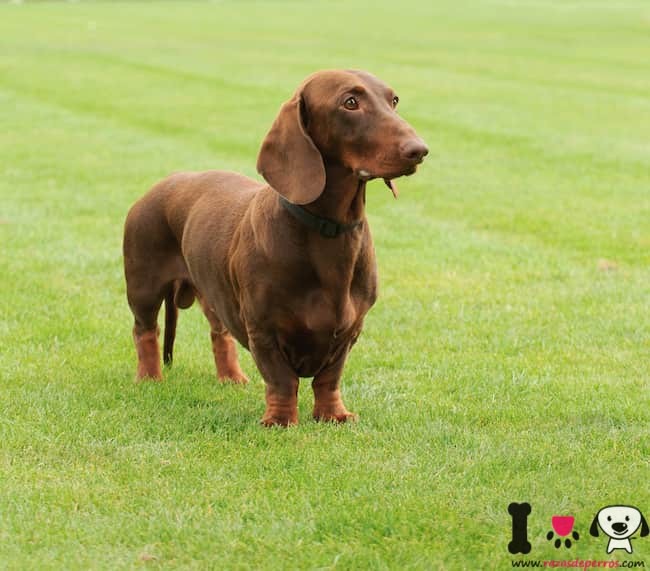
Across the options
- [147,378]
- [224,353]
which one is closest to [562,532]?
[224,353]

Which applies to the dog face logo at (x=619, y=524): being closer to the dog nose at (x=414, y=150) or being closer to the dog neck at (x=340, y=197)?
the dog nose at (x=414, y=150)

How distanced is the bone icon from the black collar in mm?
1538

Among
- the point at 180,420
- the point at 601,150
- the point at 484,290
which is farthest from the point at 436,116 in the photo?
the point at 180,420

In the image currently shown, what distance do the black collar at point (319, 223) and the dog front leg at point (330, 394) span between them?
67cm

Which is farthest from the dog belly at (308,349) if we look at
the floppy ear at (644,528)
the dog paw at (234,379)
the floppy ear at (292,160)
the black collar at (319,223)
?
the floppy ear at (644,528)

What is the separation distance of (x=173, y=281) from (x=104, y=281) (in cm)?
286

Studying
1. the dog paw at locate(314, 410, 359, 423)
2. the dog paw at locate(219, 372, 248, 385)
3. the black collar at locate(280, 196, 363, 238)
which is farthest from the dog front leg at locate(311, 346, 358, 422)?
the dog paw at locate(219, 372, 248, 385)

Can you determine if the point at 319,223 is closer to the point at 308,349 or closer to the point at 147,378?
the point at 308,349

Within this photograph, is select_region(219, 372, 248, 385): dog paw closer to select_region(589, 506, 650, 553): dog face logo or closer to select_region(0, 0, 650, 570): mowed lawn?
select_region(0, 0, 650, 570): mowed lawn

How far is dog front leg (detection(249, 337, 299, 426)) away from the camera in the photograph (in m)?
5.76

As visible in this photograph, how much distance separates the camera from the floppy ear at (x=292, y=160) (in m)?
5.36

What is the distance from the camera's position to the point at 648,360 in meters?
7.27

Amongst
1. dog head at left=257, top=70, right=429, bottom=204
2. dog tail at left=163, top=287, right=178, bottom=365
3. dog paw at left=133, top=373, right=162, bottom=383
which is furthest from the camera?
dog tail at left=163, top=287, right=178, bottom=365

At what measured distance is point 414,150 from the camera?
5.02m
